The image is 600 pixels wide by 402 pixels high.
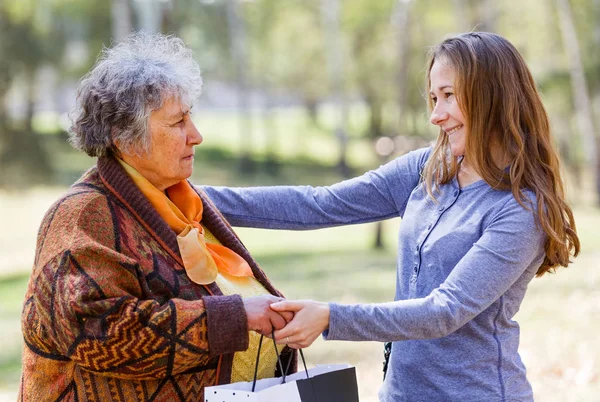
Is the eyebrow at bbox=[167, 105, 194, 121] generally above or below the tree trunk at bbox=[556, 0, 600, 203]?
above

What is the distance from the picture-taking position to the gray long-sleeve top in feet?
7.93

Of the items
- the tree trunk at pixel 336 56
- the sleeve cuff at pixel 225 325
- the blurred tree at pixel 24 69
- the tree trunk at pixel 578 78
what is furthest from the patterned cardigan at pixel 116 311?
the tree trunk at pixel 336 56

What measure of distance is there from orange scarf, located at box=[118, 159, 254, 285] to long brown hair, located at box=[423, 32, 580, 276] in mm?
871

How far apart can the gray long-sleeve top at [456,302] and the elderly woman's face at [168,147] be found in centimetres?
71

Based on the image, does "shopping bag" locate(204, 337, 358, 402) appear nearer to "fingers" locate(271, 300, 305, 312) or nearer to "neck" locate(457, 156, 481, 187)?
"fingers" locate(271, 300, 305, 312)

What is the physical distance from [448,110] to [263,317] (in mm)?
868

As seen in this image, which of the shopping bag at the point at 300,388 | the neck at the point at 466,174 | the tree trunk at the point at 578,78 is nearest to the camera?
the shopping bag at the point at 300,388

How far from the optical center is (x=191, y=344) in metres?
2.36

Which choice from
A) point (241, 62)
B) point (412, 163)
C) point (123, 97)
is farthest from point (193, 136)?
point (241, 62)

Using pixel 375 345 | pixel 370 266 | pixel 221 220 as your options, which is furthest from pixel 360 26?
pixel 221 220

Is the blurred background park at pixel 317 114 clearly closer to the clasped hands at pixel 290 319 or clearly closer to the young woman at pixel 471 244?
the young woman at pixel 471 244

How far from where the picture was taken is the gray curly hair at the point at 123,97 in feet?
8.35

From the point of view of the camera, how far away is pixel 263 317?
244 cm

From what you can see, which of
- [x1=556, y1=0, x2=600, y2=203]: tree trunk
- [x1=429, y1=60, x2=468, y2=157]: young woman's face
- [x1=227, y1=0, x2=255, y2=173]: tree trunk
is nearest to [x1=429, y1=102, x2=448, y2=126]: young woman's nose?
[x1=429, y1=60, x2=468, y2=157]: young woman's face
